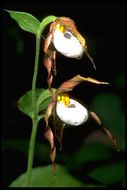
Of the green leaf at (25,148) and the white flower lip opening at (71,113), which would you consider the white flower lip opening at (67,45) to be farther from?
the green leaf at (25,148)

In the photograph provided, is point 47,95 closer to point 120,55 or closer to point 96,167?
point 96,167

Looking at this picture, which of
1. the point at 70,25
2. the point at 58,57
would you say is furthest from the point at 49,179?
the point at 58,57

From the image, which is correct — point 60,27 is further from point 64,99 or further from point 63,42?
point 64,99

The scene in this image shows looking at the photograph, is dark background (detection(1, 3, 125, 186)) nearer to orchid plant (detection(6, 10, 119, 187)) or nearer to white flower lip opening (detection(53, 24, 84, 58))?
orchid plant (detection(6, 10, 119, 187))

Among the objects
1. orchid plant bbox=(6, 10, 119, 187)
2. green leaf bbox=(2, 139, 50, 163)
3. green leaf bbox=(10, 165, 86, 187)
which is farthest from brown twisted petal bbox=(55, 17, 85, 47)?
green leaf bbox=(2, 139, 50, 163)

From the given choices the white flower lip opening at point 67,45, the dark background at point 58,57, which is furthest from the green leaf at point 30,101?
the dark background at point 58,57

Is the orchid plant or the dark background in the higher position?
the orchid plant
